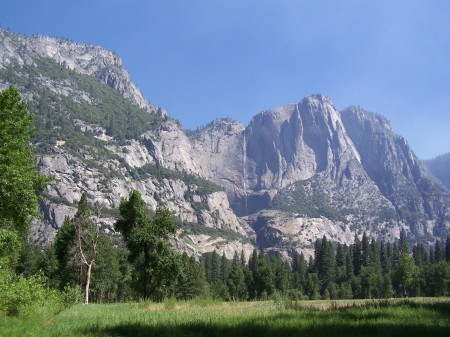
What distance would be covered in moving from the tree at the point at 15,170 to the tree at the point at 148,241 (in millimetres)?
18395

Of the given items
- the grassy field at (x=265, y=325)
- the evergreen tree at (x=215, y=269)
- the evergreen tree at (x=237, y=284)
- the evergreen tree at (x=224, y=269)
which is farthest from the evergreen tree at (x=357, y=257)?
the grassy field at (x=265, y=325)

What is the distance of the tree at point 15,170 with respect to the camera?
22.4 metres

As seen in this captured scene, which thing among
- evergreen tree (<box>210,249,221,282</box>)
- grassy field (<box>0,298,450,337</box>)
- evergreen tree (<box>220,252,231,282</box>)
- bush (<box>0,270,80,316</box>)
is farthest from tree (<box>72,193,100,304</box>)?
evergreen tree (<box>220,252,231,282</box>)

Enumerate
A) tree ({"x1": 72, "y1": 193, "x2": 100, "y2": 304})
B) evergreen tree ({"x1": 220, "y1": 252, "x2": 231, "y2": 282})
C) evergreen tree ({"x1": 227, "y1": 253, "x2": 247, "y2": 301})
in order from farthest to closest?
evergreen tree ({"x1": 220, "y1": 252, "x2": 231, "y2": 282}), evergreen tree ({"x1": 227, "y1": 253, "x2": 247, "y2": 301}), tree ({"x1": 72, "y1": 193, "x2": 100, "y2": 304})

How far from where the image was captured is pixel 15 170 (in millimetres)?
22156

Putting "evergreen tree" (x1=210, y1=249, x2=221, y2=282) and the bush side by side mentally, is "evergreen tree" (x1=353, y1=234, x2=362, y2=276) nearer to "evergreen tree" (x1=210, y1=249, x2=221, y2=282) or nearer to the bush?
"evergreen tree" (x1=210, y1=249, x2=221, y2=282)

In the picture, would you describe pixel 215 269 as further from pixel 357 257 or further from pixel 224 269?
pixel 357 257

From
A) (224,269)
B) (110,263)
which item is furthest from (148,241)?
(224,269)

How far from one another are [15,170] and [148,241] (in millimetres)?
23695

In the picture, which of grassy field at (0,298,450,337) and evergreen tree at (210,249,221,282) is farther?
evergreen tree at (210,249,221,282)

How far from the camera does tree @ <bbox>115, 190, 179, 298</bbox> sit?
4456 cm

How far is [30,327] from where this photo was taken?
13086mm

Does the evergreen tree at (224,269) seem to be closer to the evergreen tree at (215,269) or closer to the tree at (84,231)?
the evergreen tree at (215,269)

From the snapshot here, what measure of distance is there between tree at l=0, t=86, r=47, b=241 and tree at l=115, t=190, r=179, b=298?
18395 millimetres
